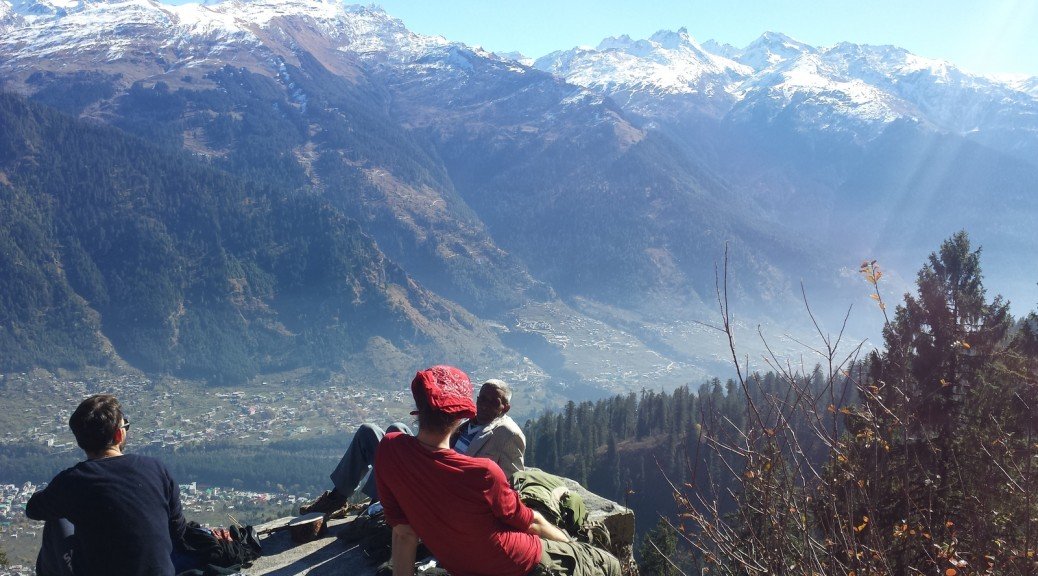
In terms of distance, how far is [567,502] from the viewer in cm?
468

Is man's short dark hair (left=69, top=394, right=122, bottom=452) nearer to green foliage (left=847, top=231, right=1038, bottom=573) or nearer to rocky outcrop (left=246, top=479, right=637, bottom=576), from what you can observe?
rocky outcrop (left=246, top=479, right=637, bottom=576)

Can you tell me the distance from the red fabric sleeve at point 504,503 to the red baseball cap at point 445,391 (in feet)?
1.23

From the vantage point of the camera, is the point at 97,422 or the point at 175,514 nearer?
the point at 97,422

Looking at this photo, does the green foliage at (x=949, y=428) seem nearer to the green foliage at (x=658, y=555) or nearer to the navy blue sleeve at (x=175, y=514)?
the green foliage at (x=658, y=555)

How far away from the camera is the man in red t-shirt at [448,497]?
3.37 meters

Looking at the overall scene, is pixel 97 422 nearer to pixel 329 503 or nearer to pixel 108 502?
pixel 108 502

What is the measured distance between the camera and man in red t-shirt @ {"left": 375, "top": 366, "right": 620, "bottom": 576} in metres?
3.37

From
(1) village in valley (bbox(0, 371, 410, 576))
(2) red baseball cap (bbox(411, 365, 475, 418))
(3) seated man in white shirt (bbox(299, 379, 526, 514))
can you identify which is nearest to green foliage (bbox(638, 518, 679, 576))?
(3) seated man in white shirt (bbox(299, 379, 526, 514))

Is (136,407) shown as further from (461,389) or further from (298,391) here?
(461,389)

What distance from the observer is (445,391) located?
3348 millimetres

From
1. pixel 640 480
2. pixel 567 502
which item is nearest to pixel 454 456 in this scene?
pixel 567 502

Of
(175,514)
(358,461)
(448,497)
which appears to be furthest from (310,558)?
(448,497)

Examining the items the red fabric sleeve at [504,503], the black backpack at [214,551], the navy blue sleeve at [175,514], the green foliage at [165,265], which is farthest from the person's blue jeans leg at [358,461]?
the green foliage at [165,265]

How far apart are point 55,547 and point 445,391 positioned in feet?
10.3
